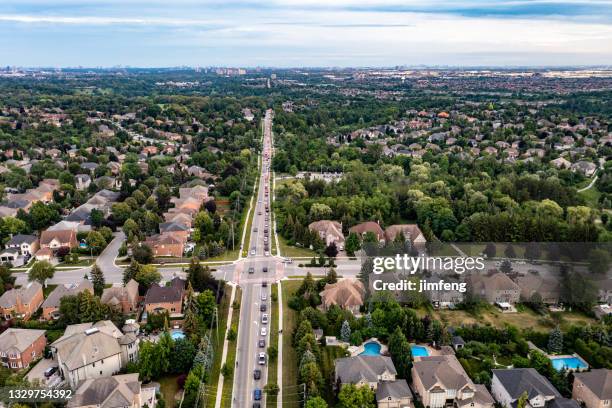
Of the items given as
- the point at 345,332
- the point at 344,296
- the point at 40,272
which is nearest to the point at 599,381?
the point at 345,332

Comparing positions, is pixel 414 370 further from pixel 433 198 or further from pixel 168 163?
pixel 168 163

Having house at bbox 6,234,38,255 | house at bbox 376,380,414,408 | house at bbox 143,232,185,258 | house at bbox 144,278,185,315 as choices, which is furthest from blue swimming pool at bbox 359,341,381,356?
house at bbox 6,234,38,255

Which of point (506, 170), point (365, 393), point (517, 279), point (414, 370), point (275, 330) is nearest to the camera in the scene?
point (365, 393)

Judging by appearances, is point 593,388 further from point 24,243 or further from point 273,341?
point 24,243

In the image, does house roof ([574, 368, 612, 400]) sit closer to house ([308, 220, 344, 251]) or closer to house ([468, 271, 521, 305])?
house ([468, 271, 521, 305])

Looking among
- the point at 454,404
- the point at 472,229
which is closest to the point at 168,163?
the point at 472,229

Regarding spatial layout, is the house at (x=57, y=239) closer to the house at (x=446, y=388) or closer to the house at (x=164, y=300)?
the house at (x=164, y=300)
